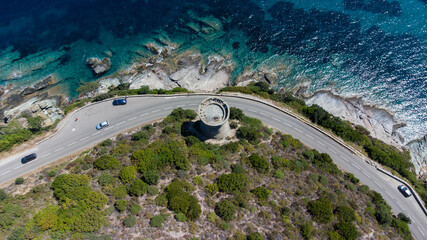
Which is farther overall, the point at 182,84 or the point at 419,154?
the point at 182,84

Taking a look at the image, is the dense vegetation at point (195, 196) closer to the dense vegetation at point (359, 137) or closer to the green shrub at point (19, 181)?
the green shrub at point (19, 181)

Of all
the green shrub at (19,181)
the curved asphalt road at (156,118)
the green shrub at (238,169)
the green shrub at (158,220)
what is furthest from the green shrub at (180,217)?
the green shrub at (19,181)

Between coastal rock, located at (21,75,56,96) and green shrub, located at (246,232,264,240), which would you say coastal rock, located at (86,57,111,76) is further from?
green shrub, located at (246,232,264,240)

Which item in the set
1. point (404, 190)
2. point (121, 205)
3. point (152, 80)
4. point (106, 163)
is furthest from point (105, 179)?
point (404, 190)

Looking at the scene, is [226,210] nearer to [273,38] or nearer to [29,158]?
[29,158]

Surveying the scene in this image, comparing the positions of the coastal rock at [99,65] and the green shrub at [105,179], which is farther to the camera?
the coastal rock at [99,65]

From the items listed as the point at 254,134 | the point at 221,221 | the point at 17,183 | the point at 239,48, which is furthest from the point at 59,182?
the point at 239,48

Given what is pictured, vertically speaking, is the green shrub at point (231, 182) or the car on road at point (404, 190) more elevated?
the green shrub at point (231, 182)
